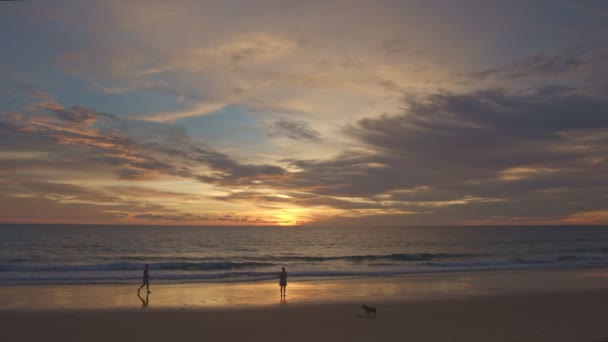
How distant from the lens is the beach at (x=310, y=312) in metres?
13.2

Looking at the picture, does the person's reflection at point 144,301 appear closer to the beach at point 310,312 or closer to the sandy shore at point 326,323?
the beach at point 310,312

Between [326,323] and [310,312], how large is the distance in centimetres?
200

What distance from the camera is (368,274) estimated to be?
105 feet

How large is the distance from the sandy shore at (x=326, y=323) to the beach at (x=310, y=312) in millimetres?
34

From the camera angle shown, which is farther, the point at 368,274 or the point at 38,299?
the point at 368,274

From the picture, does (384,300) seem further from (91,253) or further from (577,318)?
(91,253)

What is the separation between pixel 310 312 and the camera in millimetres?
16656

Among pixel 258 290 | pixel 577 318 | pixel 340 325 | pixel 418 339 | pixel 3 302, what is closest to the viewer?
pixel 418 339

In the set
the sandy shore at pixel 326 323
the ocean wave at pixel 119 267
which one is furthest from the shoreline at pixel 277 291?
the ocean wave at pixel 119 267

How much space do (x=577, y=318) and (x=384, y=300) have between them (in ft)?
24.3

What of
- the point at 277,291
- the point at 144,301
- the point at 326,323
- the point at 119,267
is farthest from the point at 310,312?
the point at 119,267

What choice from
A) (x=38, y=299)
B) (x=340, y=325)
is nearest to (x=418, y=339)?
(x=340, y=325)

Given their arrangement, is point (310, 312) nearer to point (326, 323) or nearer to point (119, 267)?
point (326, 323)

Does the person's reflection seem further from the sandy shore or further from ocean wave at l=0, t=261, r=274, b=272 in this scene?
ocean wave at l=0, t=261, r=274, b=272
